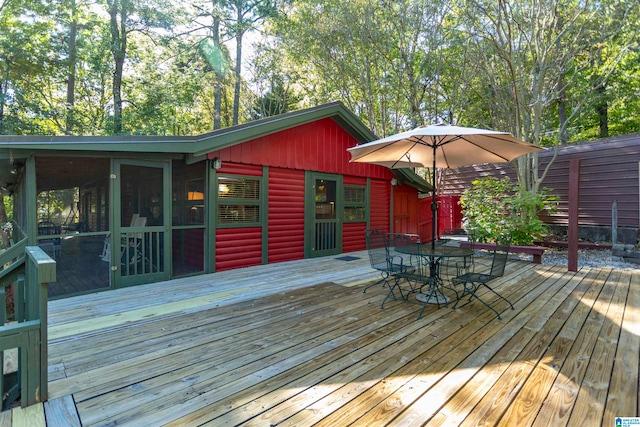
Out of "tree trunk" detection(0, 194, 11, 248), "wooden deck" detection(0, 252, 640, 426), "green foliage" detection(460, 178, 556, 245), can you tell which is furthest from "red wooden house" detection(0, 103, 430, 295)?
"tree trunk" detection(0, 194, 11, 248)

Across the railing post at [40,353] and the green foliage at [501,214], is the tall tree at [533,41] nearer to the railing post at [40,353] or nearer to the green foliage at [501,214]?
the green foliage at [501,214]

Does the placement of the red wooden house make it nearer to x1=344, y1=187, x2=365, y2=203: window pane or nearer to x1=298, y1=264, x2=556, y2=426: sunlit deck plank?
x1=344, y1=187, x2=365, y2=203: window pane

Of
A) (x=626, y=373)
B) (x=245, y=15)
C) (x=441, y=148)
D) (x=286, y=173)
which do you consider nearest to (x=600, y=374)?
(x=626, y=373)

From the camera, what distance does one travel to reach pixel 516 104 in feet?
26.2

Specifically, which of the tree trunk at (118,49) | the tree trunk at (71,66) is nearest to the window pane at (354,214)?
the tree trunk at (118,49)

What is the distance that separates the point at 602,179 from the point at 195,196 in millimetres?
9878

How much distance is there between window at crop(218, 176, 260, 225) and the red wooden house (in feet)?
0.06

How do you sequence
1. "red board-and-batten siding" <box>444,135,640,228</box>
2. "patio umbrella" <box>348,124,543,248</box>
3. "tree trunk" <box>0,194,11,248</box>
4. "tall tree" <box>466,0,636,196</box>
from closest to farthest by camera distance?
"patio umbrella" <box>348,124,543,248</box>, "tall tree" <box>466,0,636,196</box>, "red board-and-batten siding" <box>444,135,640,228</box>, "tree trunk" <box>0,194,11,248</box>

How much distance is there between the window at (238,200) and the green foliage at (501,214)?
16.8 feet

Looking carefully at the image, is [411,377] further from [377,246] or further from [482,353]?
[377,246]

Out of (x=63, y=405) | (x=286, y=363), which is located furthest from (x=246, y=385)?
(x=63, y=405)

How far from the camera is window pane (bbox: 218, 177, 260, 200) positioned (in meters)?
5.60

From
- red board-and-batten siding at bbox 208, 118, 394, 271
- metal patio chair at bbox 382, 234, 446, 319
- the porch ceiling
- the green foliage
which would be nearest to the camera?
metal patio chair at bbox 382, 234, 446, 319

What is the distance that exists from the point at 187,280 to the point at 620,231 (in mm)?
9766
